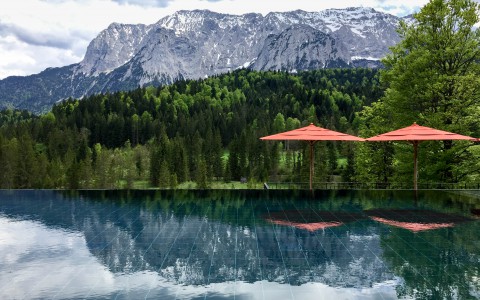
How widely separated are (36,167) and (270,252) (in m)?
109

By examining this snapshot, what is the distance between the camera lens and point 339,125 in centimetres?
15375

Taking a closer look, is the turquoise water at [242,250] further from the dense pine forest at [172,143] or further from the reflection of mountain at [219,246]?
the dense pine forest at [172,143]

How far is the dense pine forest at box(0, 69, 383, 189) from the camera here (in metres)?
109

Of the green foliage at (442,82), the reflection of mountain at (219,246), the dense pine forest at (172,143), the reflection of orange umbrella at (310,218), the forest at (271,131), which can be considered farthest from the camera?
the dense pine forest at (172,143)

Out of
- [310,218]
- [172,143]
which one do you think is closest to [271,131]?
[172,143]

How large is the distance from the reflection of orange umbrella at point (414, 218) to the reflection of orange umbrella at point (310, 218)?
3.33ft

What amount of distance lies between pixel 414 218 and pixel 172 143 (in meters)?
112

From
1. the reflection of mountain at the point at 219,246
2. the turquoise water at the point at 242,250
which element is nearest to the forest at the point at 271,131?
the turquoise water at the point at 242,250

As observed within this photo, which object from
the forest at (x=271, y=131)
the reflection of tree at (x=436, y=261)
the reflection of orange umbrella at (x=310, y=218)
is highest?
the forest at (x=271, y=131)

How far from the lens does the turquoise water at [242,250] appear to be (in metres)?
8.94

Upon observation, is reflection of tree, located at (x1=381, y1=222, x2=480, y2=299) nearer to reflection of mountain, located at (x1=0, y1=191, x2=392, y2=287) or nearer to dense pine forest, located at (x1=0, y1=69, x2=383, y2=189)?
reflection of mountain, located at (x1=0, y1=191, x2=392, y2=287)

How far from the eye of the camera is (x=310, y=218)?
53.1 ft

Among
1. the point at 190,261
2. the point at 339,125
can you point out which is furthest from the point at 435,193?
the point at 339,125

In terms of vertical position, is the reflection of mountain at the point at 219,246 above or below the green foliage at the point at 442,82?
below
